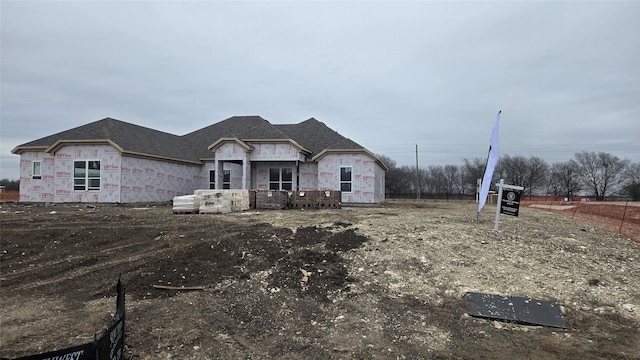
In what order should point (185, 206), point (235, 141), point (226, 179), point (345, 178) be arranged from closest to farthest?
point (185, 206) < point (235, 141) < point (345, 178) < point (226, 179)

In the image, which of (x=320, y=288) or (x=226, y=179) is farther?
(x=226, y=179)

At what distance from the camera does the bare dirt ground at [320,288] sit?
18.1ft

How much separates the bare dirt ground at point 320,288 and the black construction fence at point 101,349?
63cm

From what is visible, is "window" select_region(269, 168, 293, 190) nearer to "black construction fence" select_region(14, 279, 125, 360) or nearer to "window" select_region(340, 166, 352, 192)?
"window" select_region(340, 166, 352, 192)

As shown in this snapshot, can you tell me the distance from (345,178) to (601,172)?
249ft

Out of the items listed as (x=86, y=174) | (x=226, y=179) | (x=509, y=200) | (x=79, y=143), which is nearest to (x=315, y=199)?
(x=509, y=200)

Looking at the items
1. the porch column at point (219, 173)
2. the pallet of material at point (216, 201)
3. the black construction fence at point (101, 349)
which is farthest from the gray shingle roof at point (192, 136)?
the black construction fence at point (101, 349)

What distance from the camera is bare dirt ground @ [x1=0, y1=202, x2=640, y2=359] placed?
551cm

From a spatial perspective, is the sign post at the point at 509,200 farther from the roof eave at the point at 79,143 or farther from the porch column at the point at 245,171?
the roof eave at the point at 79,143

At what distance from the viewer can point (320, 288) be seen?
762 centimetres

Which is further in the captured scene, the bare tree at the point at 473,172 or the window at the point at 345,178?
the bare tree at the point at 473,172

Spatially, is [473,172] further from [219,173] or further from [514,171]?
[219,173]

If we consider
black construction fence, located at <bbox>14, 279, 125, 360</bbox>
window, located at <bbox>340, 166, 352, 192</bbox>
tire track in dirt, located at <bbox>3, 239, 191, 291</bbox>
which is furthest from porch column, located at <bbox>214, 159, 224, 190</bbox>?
black construction fence, located at <bbox>14, 279, 125, 360</bbox>

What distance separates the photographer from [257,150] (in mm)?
24031
